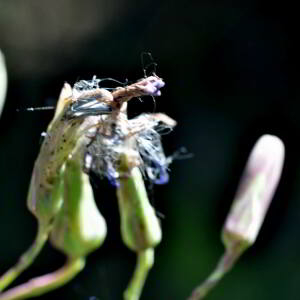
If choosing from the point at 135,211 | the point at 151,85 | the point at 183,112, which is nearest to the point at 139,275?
the point at 135,211

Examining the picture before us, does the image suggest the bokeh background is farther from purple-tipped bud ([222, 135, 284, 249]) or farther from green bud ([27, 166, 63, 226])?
green bud ([27, 166, 63, 226])

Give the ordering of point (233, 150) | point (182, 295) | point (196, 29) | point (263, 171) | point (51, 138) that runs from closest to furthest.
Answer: point (51, 138)
point (263, 171)
point (182, 295)
point (233, 150)
point (196, 29)

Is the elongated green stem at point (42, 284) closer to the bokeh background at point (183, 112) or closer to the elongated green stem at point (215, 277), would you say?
the elongated green stem at point (215, 277)

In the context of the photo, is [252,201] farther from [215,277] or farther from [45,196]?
[45,196]

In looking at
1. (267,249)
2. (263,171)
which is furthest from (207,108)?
(263,171)

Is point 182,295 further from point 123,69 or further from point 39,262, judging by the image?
point 123,69

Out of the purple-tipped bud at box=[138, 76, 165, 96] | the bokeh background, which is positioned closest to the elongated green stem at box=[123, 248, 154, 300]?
the purple-tipped bud at box=[138, 76, 165, 96]
